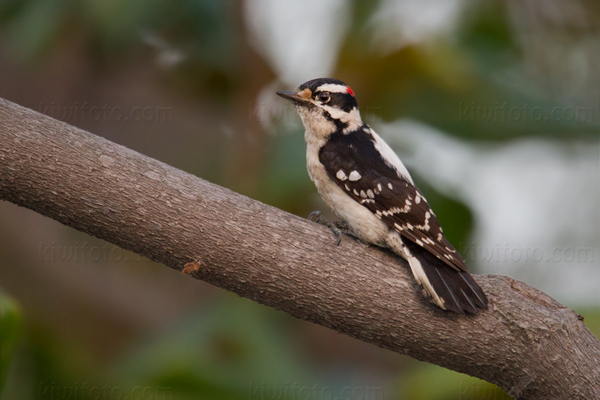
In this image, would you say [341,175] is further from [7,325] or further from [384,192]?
[7,325]

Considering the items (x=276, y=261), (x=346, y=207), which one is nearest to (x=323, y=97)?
(x=346, y=207)

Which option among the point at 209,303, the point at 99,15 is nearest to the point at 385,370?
the point at 209,303

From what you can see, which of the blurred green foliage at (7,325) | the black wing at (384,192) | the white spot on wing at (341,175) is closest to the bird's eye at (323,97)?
the black wing at (384,192)

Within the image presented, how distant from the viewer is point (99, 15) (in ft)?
16.8

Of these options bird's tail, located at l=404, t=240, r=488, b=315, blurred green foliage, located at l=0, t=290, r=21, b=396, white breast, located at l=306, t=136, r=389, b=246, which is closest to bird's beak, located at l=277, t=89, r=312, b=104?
white breast, located at l=306, t=136, r=389, b=246

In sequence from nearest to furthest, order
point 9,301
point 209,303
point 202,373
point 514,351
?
point 514,351 → point 9,301 → point 202,373 → point 209,303

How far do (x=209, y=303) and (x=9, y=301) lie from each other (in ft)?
7.26

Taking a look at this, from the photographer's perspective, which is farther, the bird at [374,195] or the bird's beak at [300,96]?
the bird's beak at [300,96]

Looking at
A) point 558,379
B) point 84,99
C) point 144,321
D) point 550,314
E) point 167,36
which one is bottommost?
point 558,379

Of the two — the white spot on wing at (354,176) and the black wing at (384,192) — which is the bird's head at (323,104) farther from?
the white spot on wing at (354,176)

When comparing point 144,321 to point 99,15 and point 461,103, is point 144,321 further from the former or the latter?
point 461,103

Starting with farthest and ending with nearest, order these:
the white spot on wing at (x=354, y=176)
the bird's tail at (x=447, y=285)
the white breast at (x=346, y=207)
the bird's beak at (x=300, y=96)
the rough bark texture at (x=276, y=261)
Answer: the bird's beak at (x=300, y=96) → the white spot on wing at (x=354, y=176) → the white breast at (x=346, y=207) → the bird's tail at (x=447, y=285) → the rough bark texture at (x=276, y=261)

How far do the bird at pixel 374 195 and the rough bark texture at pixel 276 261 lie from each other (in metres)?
0.11

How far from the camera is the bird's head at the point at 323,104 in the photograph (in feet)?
12.2
